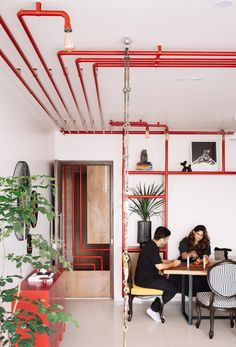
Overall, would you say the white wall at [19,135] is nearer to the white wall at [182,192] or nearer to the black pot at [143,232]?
the white wall at [182,192]

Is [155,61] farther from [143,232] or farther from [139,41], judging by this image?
[143,232]

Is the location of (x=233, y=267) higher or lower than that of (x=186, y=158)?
lower

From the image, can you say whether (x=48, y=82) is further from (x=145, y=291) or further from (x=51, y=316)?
(x=145, y=291)

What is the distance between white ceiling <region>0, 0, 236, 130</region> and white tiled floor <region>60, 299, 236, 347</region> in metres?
2.70

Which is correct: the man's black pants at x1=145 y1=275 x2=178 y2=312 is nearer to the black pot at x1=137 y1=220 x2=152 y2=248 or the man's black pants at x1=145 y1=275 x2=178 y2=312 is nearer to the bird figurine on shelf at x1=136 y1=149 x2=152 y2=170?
the black pot at x1=137 y1=220 x2=152 y2=248

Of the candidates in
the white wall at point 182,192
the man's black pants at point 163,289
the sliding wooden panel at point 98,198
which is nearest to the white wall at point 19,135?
the white wall at point 182,192

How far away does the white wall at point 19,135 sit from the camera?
3746 millimetres

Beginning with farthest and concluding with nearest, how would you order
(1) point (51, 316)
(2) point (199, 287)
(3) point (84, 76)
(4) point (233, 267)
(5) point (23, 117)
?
(2) point (199, 287) < (4) point (233, 267) < (5) point (23, 117) < (3) point (84, 76) < (1) point (51, 316)

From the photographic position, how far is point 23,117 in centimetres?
456

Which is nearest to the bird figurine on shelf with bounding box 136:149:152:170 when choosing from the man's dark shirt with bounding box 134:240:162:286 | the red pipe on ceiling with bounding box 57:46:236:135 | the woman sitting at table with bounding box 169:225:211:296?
the woman sitting at table with bounding box 169:225:211:296

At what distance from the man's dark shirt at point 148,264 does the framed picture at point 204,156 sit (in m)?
1.77

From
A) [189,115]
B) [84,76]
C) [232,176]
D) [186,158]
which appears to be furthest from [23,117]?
[232,176]

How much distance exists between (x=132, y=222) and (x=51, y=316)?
454cm

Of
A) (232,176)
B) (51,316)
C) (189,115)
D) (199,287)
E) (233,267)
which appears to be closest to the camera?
(51,316)
